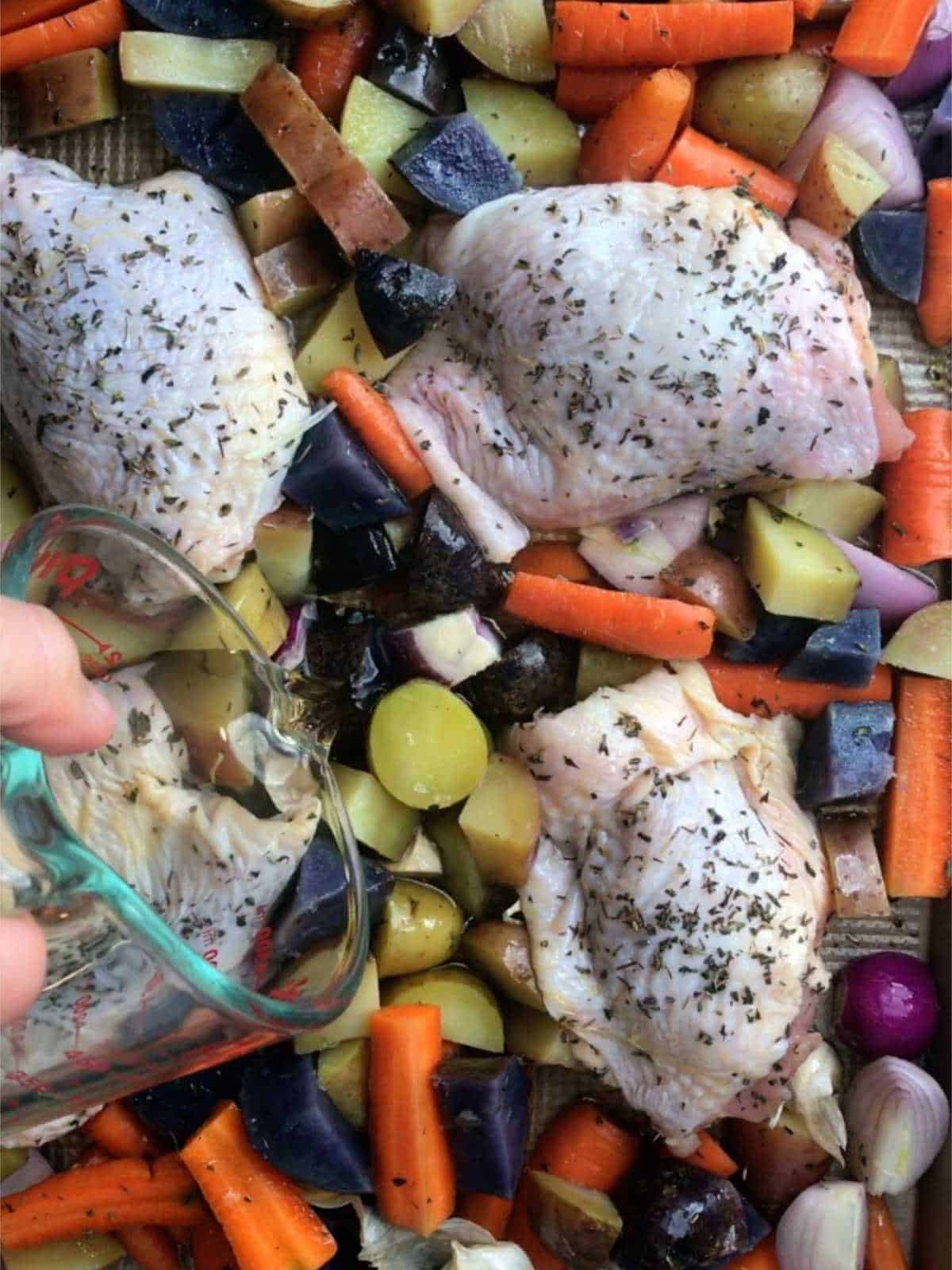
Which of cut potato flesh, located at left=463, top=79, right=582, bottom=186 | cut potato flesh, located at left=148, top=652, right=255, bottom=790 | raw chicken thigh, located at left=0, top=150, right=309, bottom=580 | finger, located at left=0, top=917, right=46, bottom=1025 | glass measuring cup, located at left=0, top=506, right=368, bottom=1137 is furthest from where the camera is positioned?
cut potato flesh, located at left=463, top=79, right=582, bottom=186

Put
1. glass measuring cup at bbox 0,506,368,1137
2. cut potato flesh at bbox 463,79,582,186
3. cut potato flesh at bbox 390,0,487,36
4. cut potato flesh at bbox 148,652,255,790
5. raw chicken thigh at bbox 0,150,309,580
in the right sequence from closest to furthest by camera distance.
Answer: glass measuring cup at bbox 0,506,368,1137 < cut potato flesh at bbox 148,652,255,790 < raw chicken thigh at bbox 0,150,309,580 < cut potato flesh at bbox 390,0,487,36 < cut potato flesh at bbox 463,79,582,186

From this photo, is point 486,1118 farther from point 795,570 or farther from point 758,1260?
point 795,570

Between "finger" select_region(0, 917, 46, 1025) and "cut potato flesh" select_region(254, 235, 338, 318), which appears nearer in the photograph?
"finger" select_region(0, 917, 46, 1025)

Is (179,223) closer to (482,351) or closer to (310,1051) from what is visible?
(482,351)

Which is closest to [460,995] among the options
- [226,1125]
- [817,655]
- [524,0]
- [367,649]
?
[226,1125]

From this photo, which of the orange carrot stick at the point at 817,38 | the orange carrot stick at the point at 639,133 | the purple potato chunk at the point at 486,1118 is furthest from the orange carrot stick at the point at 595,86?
the purple potato chunk at the point at 486,1118

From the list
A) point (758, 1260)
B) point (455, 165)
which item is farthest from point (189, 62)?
point (758, 1260)

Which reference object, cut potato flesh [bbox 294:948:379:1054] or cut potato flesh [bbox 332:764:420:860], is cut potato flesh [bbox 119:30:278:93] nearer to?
cut potato flesh [bbox 332:764:420:860]

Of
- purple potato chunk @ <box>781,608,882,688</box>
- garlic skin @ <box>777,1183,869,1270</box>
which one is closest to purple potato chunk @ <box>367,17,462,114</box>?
purple potato chunk @ <box>781,608,882,688</box>
